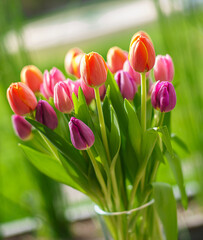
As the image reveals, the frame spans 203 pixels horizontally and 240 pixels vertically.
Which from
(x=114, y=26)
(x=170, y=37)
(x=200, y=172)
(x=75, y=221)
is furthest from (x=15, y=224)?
(x=114, y=26)

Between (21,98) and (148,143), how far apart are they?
16cm

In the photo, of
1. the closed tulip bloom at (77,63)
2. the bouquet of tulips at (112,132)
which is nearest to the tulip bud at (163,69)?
the bouquet of tulips at (112,132)

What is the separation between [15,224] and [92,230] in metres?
0.22

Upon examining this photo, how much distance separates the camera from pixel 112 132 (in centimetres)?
53

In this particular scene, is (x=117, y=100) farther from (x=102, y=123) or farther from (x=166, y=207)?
(x=166, y=207)

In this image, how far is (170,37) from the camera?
37.3 inches

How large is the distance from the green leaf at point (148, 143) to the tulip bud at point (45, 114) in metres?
0.11

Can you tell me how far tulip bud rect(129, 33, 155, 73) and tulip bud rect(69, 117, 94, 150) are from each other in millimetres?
90

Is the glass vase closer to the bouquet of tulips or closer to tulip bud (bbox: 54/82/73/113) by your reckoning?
the bouquet of tulips

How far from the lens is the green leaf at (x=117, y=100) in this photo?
1.81 feet

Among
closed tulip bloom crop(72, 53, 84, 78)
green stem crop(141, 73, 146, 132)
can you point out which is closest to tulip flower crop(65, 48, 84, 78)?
closed tulip bloom crop(72, 53, 84, 78)

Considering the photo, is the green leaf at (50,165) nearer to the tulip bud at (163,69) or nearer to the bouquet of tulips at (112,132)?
the bouquet of tulips at (112,132)

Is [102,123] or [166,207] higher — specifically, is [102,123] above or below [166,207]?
above

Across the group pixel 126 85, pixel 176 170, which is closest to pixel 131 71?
pixel 126 85
